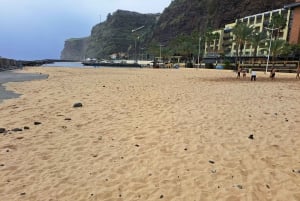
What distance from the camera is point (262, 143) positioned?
22.6ft

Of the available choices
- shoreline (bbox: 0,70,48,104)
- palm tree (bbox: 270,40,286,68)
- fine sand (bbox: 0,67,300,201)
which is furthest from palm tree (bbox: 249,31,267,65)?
fine sand (bbox: 0,67,300,201)

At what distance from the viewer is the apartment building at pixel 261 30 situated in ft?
256

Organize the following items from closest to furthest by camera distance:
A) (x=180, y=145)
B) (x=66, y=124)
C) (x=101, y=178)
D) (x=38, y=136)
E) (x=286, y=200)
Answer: (x=286, y=200)
(x=101, y=178)
(x=180, y=145)
(x=38, y=136)
(x=66, y=124)

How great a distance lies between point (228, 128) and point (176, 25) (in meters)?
166

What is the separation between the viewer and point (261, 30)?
94375mm

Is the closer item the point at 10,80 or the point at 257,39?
the point at 10,80

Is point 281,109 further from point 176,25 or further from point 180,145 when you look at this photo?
point 176,25

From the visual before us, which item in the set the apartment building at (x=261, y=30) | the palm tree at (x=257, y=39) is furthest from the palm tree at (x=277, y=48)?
the palm tree at (x=257, y=39)

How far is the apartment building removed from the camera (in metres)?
78.1

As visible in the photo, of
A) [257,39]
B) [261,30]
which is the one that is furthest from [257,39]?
[261,30]

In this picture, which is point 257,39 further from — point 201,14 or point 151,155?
point 201,14

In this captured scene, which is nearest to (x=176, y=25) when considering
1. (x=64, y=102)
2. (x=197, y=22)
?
(x=197, y=22)

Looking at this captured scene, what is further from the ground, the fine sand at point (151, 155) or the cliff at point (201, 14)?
the cliff at point (201, 14)

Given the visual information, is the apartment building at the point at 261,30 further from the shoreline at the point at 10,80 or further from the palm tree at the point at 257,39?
the shoreline at the point at 10,80
